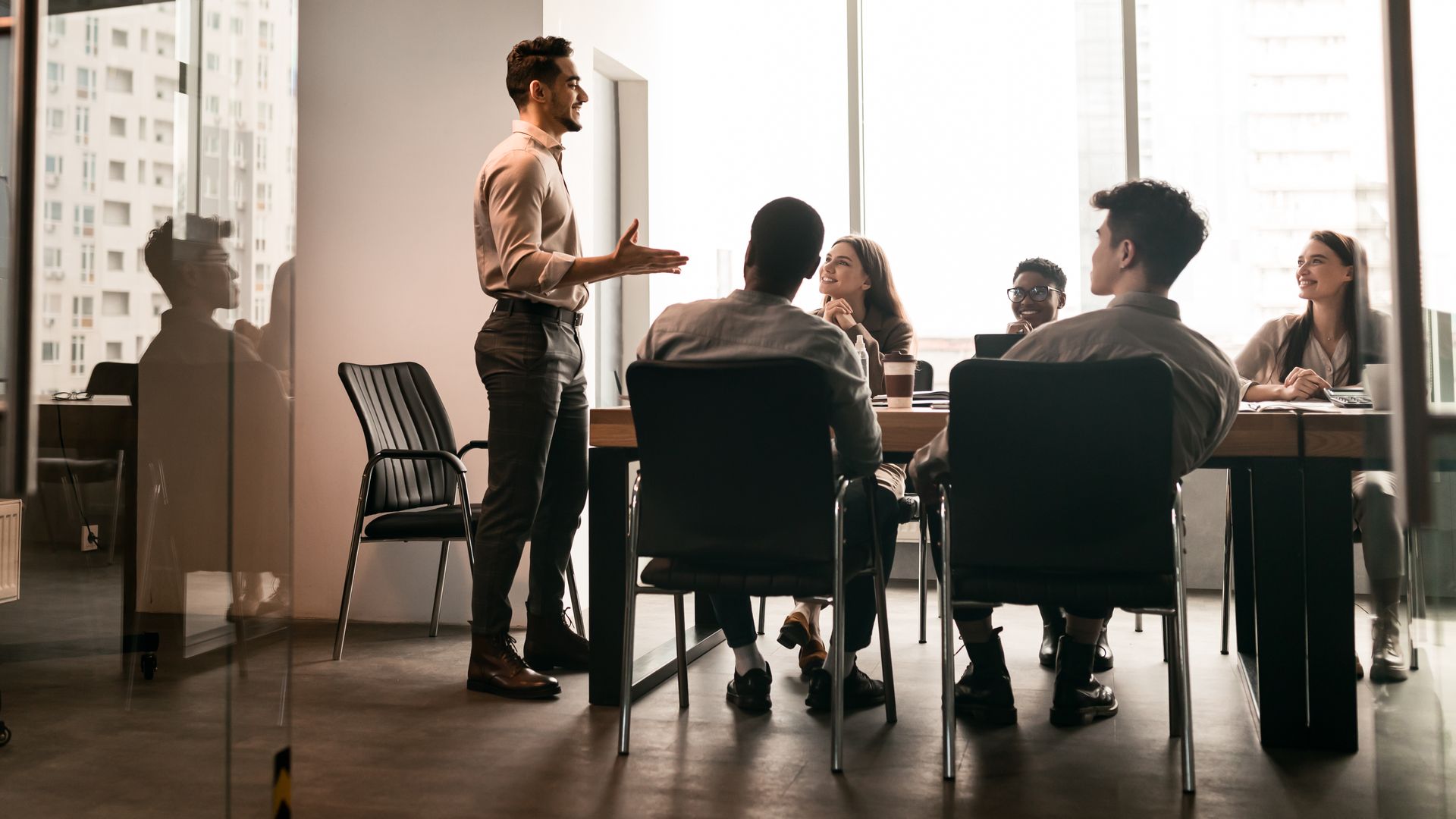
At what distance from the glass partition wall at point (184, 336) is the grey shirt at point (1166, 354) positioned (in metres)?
1.26

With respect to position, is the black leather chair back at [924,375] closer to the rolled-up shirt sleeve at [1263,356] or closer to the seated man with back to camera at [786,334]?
the rolled-up shirt sleeve at [1263,356]

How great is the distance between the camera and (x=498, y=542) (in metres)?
3.08

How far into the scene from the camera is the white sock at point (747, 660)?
2.94 meters

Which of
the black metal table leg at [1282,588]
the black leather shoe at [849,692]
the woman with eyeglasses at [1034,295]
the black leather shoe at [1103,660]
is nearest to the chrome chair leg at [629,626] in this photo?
the black leather shoe at [849,692]

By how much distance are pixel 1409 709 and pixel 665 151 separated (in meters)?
4.44

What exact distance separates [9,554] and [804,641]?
1.92 metres

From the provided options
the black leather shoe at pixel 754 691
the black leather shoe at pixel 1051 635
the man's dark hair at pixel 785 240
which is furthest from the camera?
the black leather shoe at pixel 1051 635

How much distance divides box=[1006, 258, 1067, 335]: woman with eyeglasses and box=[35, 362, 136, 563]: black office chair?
2.78m

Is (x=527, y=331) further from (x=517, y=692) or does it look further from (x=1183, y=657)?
(x=1183, y=657)

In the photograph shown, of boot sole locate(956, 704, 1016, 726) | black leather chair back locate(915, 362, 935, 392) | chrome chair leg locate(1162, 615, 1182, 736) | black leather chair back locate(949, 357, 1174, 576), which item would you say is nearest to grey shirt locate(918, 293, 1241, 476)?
black leather chair back locate(949, 357, 1174, 576)

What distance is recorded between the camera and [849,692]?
2.93 metres

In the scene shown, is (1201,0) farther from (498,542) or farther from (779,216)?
(498,542)

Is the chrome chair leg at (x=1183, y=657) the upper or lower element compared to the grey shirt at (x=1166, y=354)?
lower

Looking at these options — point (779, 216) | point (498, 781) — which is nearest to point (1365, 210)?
point (779, 216)
